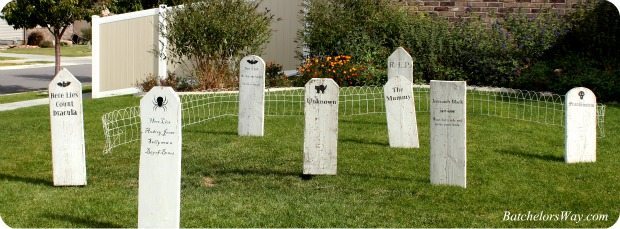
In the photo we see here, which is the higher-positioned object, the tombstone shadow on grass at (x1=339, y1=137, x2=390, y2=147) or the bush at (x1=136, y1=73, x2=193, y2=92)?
the bush at (x1=136, y1=73, x2=193, y2=92)

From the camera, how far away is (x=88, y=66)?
124 feet

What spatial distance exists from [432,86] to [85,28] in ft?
176

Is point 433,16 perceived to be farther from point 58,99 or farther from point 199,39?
point 58,99

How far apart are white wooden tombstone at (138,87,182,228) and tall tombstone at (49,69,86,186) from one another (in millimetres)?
2338

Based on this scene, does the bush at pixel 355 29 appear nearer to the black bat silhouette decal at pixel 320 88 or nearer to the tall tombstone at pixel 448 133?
the black bat silhouette decal at pixel 320 88

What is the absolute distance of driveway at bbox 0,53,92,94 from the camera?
88.3 ft

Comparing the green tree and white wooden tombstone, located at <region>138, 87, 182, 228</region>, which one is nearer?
white wooden tombstone, located at <region>138, 87, 182, 228</region>

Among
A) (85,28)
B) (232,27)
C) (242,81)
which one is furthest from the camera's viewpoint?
(85,28)

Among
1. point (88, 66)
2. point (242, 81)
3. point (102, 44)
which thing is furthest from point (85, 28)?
point (242, 81)

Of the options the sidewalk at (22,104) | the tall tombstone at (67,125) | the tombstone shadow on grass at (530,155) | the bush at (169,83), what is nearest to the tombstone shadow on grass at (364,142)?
the tombstone shadow on grass at (530,155)

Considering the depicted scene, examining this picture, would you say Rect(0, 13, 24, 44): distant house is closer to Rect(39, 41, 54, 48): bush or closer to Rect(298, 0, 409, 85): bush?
Rect(39, 41, 54, 48): bush

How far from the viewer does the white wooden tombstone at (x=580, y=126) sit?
10.7m

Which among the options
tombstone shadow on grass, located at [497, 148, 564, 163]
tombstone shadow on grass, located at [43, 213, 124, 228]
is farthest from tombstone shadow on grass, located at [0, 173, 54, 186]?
tombstone shadow on grass, located at [497, 148, 564, 163]

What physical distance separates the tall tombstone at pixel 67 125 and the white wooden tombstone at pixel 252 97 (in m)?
3.82
